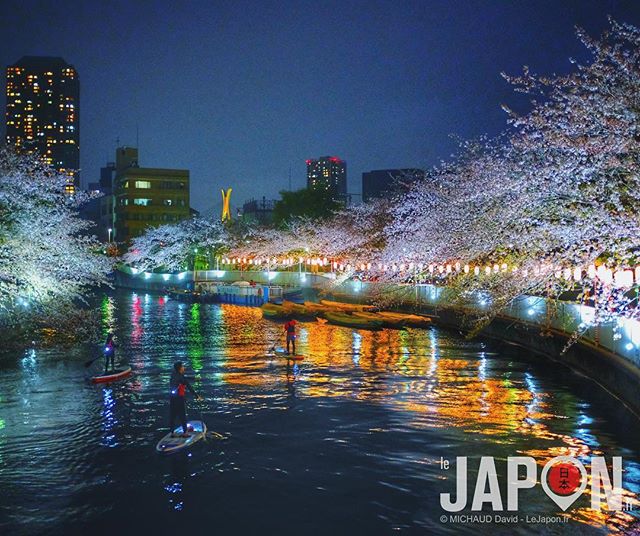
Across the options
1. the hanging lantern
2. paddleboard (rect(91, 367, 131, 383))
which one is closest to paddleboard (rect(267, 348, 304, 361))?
paddleboard (rect(91, 367, 131, 383))

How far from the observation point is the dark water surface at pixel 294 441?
11.0m

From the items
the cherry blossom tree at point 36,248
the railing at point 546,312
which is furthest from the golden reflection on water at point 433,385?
the cherry blossom tree at point 36,248

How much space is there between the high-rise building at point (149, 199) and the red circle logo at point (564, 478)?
10352cm

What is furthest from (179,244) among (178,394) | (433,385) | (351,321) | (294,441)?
(178,394)

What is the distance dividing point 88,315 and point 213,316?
59.5 feet

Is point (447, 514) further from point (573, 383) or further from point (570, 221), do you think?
point (573, 383)

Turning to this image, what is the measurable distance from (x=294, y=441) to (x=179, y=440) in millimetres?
2673

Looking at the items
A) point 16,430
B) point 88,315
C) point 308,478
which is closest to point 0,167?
point 88,315

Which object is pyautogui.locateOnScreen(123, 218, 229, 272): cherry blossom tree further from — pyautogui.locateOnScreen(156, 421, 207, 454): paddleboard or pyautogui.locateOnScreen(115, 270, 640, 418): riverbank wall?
pyautogui.locateOnScreen(156, 421, 207, 454): paddleboard

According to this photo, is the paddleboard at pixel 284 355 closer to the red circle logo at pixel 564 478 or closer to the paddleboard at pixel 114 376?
the paddleboard at pixel 114 376

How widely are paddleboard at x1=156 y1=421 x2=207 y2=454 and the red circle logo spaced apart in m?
7.55

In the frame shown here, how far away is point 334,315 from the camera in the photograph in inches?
1671

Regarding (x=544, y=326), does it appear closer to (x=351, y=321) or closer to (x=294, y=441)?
(x=351, y=321)

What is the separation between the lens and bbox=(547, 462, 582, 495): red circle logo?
39.4ft
